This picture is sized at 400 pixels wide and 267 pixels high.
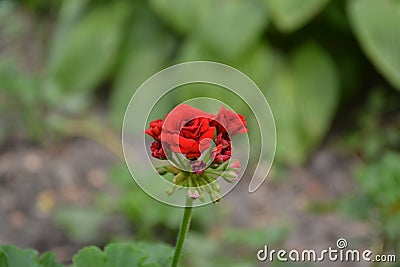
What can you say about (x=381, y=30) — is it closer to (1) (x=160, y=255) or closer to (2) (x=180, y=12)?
(2) (x=180, y=12)

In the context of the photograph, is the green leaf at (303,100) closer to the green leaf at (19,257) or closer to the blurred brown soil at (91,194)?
the blurred brown soil at (91,194)

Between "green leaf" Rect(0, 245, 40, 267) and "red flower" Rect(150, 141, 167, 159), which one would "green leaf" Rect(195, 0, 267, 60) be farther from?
"red flower" Rect(150, 141, 167, 159)

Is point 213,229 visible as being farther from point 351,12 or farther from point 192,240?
point 351,12

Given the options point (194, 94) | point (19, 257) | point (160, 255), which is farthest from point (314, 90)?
point (19, 257)

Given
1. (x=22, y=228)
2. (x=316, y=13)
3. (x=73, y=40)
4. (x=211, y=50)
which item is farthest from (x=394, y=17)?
(x=22, y=228)

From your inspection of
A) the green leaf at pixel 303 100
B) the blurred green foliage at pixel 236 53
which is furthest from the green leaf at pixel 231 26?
the green leaf at pixel 303 100

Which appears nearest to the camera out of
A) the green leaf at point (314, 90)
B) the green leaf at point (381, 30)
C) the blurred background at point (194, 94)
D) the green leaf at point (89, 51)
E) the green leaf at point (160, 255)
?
the green leaf at point (160, 255)
